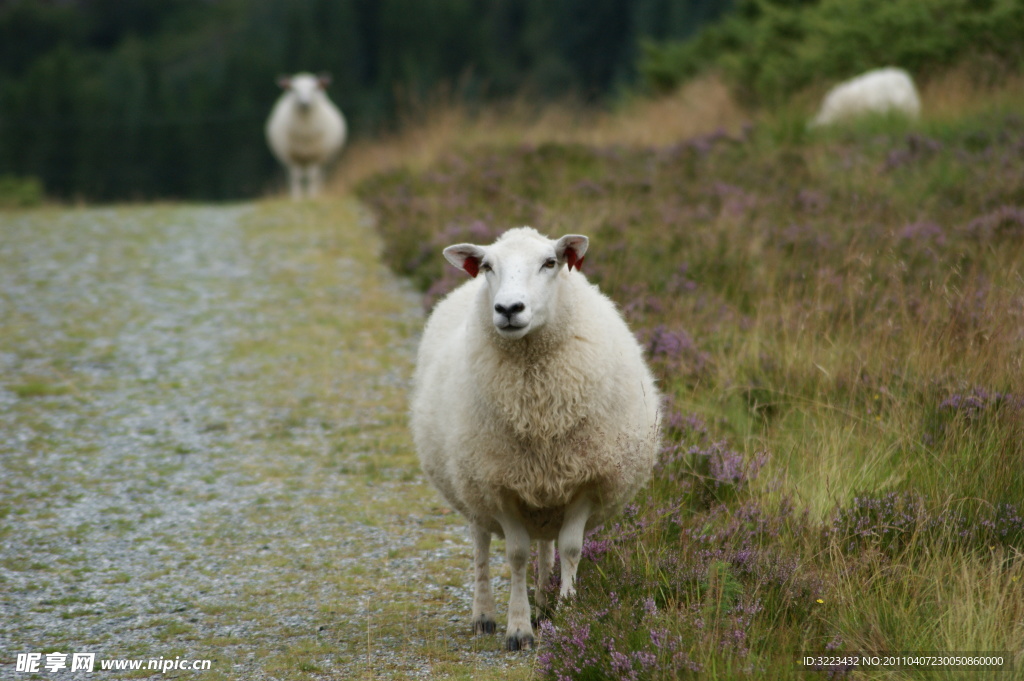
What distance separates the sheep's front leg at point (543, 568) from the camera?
483cm

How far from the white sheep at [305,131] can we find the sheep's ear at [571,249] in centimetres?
1273

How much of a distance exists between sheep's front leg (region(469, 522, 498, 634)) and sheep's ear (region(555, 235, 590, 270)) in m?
1.29

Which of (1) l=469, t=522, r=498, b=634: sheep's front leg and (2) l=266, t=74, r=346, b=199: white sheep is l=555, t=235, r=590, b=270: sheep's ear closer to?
(1) l=469, t=522, r=498, b=634: sheep's front leg

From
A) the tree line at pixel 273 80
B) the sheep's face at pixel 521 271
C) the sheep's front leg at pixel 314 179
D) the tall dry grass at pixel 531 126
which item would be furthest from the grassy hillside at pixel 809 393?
the tree line at pixel 273 80

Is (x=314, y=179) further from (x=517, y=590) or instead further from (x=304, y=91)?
(x=517, y=590)

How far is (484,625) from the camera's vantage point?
15.8 feet

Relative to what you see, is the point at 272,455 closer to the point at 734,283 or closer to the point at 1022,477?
the point at 734,283

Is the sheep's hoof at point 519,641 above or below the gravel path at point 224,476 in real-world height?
above

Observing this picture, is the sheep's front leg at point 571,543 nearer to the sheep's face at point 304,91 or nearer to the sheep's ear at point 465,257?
the sheep's ear at point 465,257

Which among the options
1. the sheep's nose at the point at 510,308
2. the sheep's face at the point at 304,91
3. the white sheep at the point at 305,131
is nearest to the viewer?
the sheep's nose at the point at 510,308

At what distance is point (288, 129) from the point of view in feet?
56.5

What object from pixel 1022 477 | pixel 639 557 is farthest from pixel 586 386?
pixel 1022 477

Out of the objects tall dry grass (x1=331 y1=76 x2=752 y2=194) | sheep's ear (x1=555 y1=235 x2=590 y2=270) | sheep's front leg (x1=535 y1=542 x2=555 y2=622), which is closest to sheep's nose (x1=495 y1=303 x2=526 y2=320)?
sheep's ear (x1=555 y1=235 x2=590 y2=270)

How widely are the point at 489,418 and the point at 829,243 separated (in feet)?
15.7
